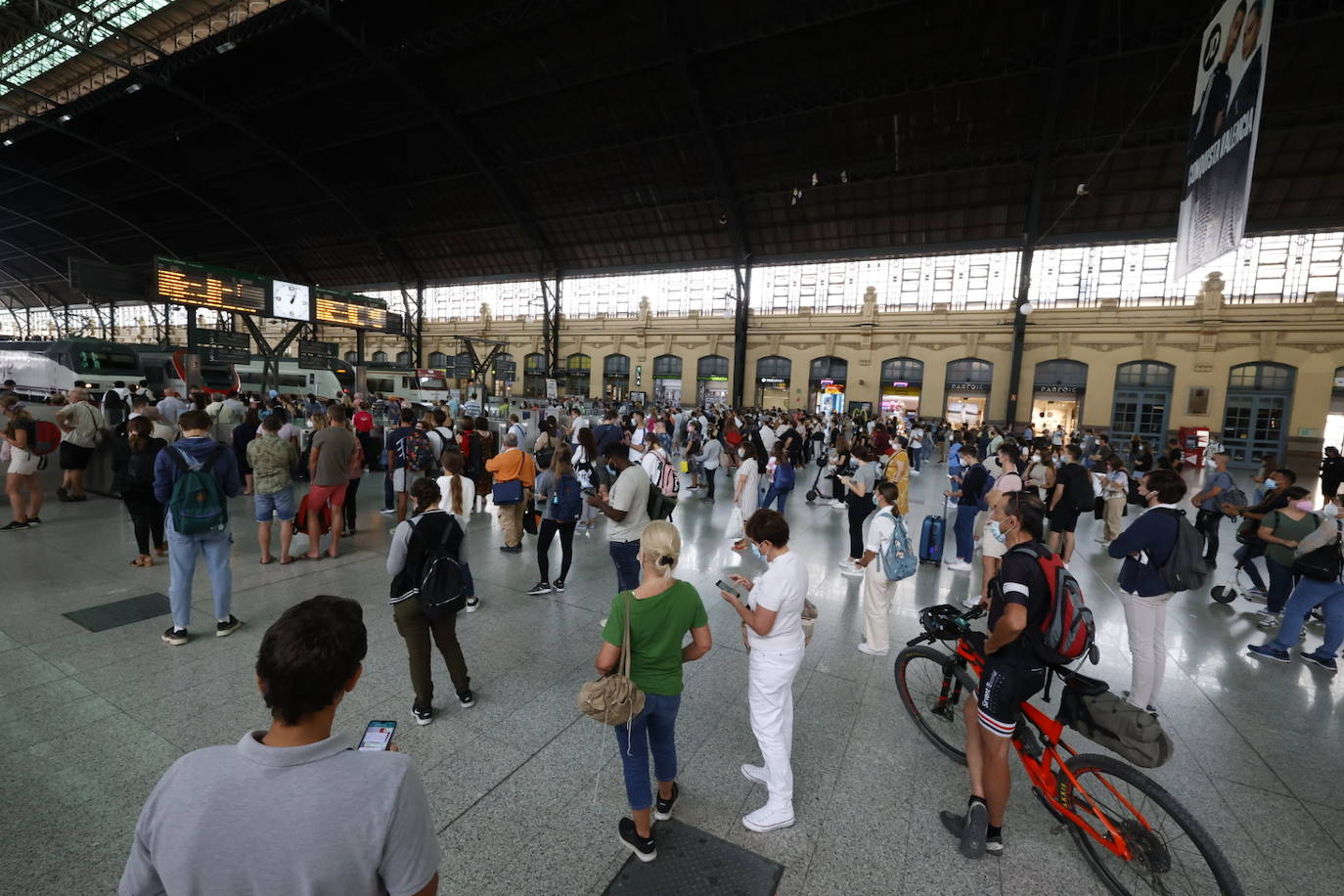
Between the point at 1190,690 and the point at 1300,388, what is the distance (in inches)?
1092

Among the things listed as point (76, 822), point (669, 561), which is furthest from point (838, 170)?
point (76, 822)

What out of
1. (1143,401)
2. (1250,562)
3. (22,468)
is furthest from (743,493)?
(1143,401)

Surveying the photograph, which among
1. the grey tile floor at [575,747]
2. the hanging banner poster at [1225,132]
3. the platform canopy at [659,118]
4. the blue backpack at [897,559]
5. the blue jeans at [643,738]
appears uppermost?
the platform canopy at [659,118]

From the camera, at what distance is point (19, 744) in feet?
10.2

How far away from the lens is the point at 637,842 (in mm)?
2549

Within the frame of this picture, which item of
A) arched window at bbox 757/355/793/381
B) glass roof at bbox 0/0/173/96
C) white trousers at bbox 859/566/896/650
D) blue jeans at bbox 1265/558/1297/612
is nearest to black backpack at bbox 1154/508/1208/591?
white trousers at bbox 859/566/896/650

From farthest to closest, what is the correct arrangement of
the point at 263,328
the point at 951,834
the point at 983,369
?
the point at 263,328 → the point at 983,369 → the point at 951,834

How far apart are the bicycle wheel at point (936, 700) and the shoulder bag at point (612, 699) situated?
226 cm

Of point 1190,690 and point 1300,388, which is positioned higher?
point 1300,388

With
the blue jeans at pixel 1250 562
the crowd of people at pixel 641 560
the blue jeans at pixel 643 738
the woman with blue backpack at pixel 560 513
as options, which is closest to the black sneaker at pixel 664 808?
the crowd of people at pixel 641 560

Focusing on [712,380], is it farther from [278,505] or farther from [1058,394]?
[278,505]

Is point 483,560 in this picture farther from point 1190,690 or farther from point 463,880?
point 1190,690

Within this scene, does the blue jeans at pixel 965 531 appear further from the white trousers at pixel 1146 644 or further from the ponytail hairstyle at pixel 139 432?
the ponytail hairstyle at pixel 139 432

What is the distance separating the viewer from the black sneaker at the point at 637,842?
8.31ft
